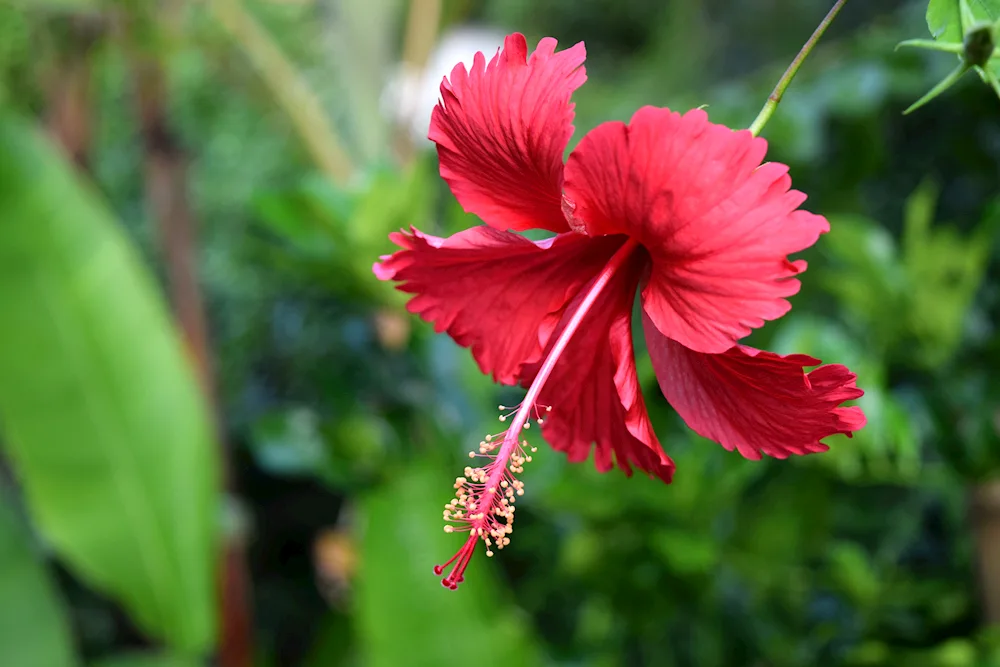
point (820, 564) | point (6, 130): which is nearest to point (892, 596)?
point (820, 564)

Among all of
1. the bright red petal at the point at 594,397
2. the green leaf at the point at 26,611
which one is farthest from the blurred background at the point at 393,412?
the bright red petal at the point at 594,397

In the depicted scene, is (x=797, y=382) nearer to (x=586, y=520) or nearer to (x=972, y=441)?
(x=972, y=441)

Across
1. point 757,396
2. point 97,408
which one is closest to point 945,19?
point 757,396

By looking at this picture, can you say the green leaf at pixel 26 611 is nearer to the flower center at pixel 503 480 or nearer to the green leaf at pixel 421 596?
the green leaf at pixel 421 596

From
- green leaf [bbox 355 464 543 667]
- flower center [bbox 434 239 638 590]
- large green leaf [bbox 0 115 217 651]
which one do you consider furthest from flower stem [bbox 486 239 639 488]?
large green leaf [bbox 0 115 217 651]

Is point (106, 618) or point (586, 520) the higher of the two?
point (106, 618)

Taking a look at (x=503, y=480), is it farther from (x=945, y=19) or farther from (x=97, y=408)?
(x=97, y=408)
